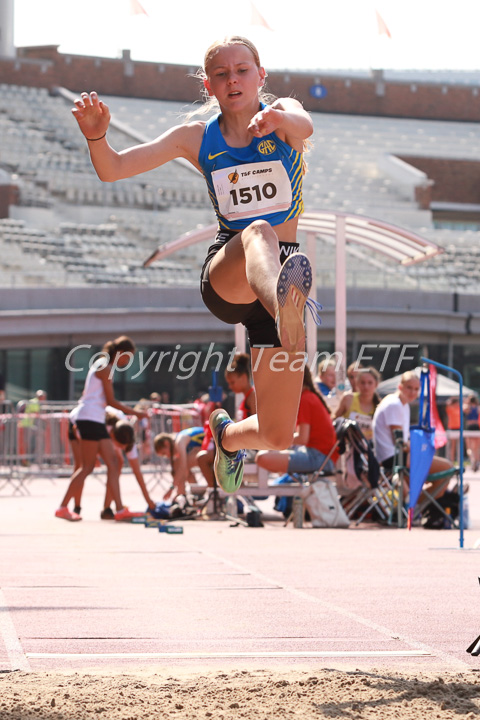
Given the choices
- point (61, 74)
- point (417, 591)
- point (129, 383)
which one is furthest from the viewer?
point (61, 74)

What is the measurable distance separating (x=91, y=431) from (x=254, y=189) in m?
8.07

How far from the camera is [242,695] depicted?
411cm

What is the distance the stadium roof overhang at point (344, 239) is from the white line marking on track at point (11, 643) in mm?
8147

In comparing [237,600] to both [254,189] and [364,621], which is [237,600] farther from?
[254,189]

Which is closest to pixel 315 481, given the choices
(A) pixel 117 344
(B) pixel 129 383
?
(A) pixel 117 344

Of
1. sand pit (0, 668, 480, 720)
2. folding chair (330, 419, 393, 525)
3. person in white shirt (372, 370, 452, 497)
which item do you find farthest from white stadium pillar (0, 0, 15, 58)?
sand pit (0, 668, 480, 720)

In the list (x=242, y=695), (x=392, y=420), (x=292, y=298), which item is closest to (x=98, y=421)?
(x=392, y=420)

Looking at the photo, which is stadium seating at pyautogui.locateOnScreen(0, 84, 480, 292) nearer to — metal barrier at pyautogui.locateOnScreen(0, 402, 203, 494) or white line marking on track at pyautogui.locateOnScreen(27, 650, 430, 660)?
metal barrier at pyautogui.locateOnScreen(0, 402, 203, 494)

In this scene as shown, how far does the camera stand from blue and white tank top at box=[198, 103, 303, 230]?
5.27 metres

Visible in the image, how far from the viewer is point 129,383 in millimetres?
32156

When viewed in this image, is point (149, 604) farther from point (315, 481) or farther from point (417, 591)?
point (315, 481)

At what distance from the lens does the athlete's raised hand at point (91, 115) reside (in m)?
5.25

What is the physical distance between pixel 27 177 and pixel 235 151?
126ft

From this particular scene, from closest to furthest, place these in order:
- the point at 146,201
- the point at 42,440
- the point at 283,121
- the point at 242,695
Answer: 1. the point at 242,695
2. the point at 283,121
3. the point at 42,440
4. the point at 146,201
